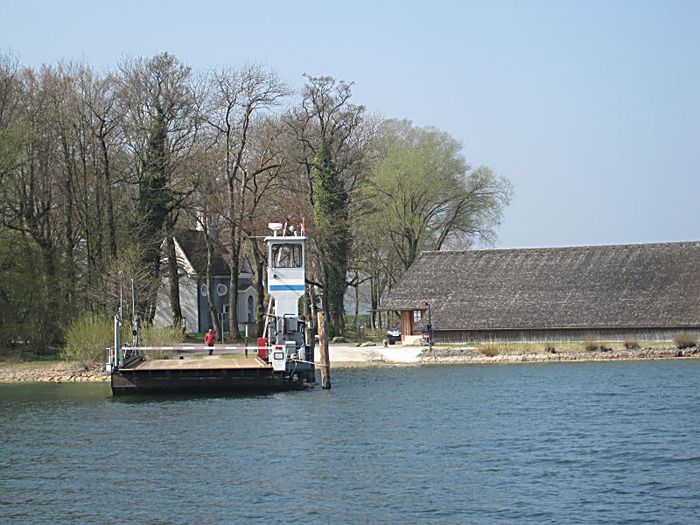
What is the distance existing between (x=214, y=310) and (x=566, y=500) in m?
44.2

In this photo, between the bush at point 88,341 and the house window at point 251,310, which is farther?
the house window at point 251,310

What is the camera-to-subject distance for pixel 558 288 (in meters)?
60.8

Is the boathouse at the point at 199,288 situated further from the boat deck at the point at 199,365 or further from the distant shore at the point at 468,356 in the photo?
the boat deck at the point at 199,365

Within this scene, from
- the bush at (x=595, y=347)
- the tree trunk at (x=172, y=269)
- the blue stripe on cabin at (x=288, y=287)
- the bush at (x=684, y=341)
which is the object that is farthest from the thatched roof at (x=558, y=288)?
the blue stripe on cabin at (x=288, y=287)

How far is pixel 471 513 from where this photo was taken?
18078 millimetres

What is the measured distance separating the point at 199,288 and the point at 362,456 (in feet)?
164

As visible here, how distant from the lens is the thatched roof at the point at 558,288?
57719mm

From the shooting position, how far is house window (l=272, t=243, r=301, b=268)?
4056 centimetres

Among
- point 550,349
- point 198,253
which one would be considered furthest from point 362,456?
point 198,253

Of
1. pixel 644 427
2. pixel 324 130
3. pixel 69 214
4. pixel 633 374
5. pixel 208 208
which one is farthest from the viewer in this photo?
pixel 324 130

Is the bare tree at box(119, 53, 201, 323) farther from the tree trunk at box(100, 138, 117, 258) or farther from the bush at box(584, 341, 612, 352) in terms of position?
the bush at box(584, 341, 612, 352)

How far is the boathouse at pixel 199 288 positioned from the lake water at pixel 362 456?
98.7ft

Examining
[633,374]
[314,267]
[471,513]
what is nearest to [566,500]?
[471,513]

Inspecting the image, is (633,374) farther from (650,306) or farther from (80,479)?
(80,479)
